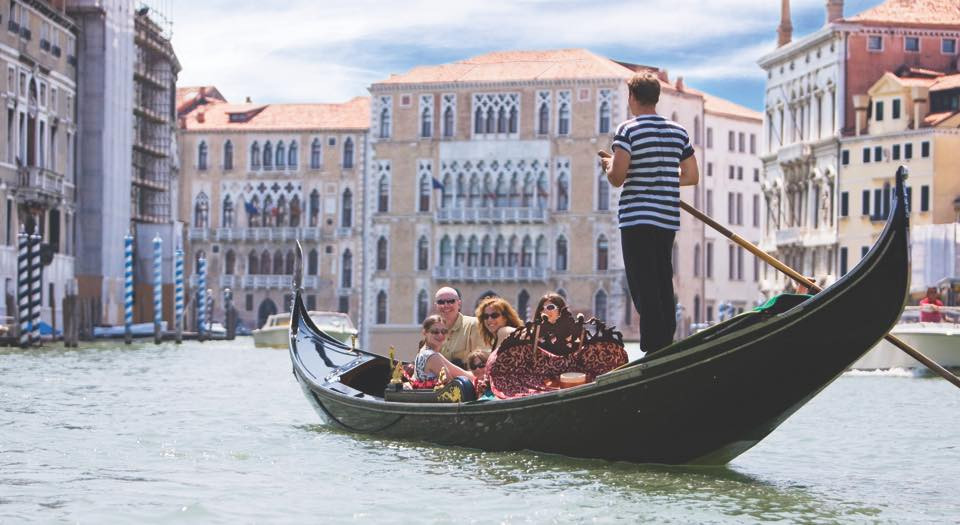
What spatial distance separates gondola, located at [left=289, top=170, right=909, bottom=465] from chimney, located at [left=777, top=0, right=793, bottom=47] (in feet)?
120

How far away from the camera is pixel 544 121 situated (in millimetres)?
48656

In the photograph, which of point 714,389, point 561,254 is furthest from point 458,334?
point 561,254

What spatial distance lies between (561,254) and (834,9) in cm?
1163

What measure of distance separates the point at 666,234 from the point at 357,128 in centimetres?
4643

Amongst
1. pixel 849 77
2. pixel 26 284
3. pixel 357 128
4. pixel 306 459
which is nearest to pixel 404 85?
pixel 357 128

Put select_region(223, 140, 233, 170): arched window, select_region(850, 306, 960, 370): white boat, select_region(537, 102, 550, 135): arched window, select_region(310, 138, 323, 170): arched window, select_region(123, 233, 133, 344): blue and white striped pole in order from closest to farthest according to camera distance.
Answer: select_region(850, 306, 960, 370): white boat < select_region(123, 233, 133, 344): blue and white striped pole < select_region(537, 102, 550, 135): arched window < select_region(310, 138, 323, 170): arched window < select_region(223, 140, 233, 170): arched window

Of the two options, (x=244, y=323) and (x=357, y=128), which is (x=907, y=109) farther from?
(x=244, y=323)

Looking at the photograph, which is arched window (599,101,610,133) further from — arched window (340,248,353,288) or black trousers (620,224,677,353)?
black trousers (620,224,677,353)

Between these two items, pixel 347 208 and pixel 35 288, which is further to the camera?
pixel 347 208

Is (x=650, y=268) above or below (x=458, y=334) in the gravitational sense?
above

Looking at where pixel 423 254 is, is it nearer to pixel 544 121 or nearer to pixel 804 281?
pixel 544 121

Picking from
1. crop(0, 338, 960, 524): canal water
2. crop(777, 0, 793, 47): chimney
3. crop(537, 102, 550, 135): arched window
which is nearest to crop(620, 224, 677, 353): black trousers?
crop(0, 338, 960, 524): canal water

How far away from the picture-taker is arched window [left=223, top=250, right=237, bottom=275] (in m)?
55.0

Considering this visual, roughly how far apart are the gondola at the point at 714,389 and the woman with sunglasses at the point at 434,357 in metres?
0.18
